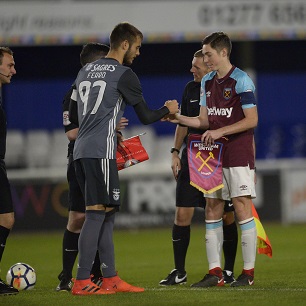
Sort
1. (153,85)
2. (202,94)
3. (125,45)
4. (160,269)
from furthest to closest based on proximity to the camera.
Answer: (153,85), (160,269), (202,94), (125,45)

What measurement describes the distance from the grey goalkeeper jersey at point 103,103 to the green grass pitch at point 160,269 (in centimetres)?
112

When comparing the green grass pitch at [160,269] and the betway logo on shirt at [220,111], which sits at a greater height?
the betway logo on shirt at [220,111]

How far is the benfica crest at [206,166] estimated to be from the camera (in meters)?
7.34

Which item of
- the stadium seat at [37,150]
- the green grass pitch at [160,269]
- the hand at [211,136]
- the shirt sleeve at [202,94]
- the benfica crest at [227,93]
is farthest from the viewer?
the stadium seat at [37,150]

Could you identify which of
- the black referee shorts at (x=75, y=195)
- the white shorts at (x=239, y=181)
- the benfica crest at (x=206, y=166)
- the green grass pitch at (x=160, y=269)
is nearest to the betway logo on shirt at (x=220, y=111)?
the benfica crest at (x=206, y=166)

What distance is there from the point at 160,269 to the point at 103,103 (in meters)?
3.25

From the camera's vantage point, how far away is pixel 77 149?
692 cm

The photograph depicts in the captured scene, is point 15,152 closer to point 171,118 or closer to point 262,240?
point 262,240

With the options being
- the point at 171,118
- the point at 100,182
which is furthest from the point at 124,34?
the point at 100,182

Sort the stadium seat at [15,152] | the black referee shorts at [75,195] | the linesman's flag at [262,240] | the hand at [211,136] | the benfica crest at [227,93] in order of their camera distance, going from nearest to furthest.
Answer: the hand at [211,136], the benfica crest at [227,93], the black referee shorts at [75,195], the linesman's flag at [262,240], the stadium seat at [15,152]

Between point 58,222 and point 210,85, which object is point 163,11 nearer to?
point 58,222

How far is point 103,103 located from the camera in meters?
6.85

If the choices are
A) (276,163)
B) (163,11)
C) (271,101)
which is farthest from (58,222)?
(271,101)

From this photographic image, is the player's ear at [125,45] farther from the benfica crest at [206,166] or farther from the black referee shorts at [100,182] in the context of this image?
the benfica crest at [206,166]
